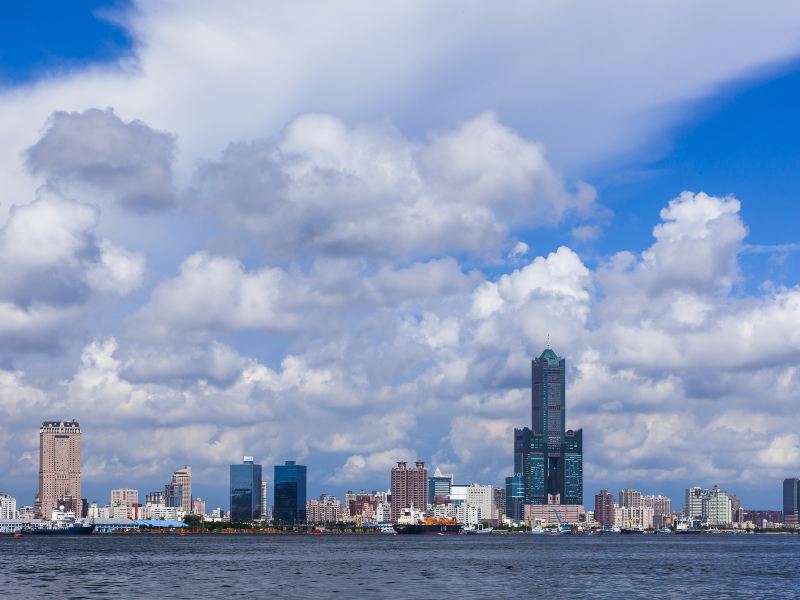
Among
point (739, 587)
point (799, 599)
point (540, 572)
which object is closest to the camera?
point (799, 599)

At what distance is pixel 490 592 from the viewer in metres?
128

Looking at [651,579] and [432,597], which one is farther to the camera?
[651,579]

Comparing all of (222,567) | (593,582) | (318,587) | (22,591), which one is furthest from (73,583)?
(593,582)

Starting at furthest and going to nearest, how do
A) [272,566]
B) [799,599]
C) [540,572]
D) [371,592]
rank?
[272,566]
[540,572]
[371,592]
[799,599]

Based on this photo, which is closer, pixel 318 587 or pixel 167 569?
pixel 318 587

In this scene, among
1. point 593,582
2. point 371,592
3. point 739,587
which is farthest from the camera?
point 593,582

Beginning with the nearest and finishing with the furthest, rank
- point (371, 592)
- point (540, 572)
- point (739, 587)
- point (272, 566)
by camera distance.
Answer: point (371, 592), point (739, 587), point (540, 572), point (272, 566)

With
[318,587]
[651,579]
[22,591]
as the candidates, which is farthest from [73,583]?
[651,579]

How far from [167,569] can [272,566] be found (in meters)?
18.7

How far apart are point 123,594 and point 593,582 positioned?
6146cm

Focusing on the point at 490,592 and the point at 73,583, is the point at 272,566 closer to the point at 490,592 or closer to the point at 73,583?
the point at 73,583

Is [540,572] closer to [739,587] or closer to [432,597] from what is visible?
[739,587]

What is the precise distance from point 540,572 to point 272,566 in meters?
44.7

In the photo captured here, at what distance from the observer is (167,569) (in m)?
175
